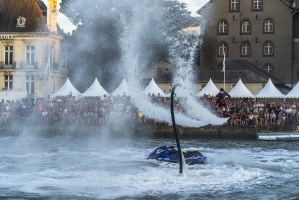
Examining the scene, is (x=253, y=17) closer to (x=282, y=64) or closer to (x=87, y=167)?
(x=282, y=64)

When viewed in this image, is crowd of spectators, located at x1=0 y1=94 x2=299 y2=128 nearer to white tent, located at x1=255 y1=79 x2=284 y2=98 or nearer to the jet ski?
white tent, located at x1=255 y1=79 x2=284 y2=98

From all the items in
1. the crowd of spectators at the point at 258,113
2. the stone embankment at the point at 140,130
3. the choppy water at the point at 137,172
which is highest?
the crowd of spectators at the point at 258,113

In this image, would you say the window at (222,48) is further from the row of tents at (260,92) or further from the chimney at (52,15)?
the chimney at (52,15)

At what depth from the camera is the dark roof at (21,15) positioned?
77.0 metres

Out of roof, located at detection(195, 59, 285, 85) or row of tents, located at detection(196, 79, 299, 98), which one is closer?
row of tents, located at detection(196, 79, 299, 98)

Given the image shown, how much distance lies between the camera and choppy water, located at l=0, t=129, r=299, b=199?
116ft

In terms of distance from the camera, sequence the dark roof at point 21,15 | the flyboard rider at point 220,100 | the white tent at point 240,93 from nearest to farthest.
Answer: the flyboard rider at point 220,100, the white tent at point 240,93, the dark roof at point 21,15

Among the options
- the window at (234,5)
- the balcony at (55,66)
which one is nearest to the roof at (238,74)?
the window at (234,5)

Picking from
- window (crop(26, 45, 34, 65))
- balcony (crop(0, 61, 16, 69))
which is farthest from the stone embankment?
balcony (crop(0, 61, 16, 69))

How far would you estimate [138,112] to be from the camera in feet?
192

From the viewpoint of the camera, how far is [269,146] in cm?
5569

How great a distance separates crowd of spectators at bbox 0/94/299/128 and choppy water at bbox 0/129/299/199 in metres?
2.63

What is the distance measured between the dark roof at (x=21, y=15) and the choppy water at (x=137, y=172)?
22776mm

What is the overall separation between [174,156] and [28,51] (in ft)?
119
